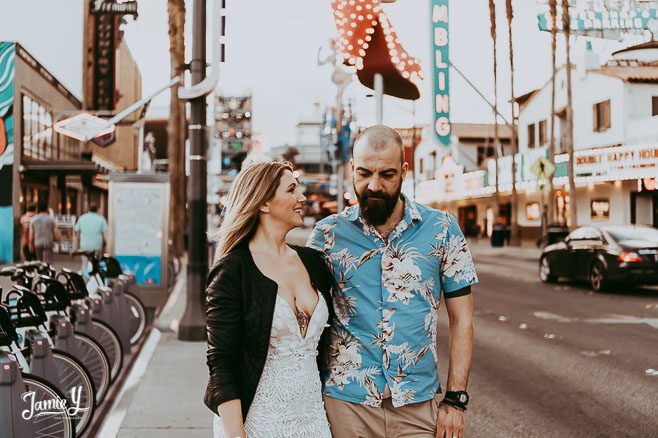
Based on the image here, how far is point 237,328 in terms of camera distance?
248cm

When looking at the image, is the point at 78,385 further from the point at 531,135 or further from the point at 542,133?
the point at 531,135

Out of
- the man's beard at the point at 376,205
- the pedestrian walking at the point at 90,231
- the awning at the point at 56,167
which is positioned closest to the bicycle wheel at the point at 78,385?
the man's beard at the point at 376,205

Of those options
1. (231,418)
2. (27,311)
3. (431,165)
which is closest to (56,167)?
(27,311)

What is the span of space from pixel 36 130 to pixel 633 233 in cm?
2364

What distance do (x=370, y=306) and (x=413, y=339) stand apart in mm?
199

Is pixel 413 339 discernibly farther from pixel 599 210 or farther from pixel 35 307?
pixel 599 210

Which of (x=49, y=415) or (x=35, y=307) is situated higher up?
(x=35, y=307)

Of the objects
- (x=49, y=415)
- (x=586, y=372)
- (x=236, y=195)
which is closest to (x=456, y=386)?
(x=236, y=195)

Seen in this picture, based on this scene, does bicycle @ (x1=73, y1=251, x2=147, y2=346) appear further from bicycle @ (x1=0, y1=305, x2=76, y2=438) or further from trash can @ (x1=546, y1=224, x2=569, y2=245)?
trash can @ (x1=546, y1=224, x2=569, y2=245)

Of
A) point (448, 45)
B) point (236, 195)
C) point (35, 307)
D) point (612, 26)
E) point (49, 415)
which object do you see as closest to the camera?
point (236, 195)

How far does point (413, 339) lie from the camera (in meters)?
2.77

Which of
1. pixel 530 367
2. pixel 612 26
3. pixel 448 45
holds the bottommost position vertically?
pixel 530 367

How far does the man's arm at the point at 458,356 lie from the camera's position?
2775mm

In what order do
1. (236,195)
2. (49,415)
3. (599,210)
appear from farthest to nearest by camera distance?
(599,210)
(49,415)
(236,195)
